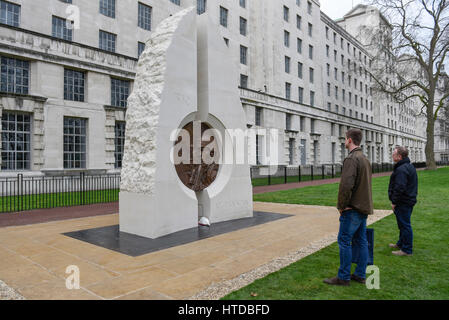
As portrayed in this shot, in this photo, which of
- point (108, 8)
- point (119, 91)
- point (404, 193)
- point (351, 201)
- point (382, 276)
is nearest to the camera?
point (351, 201)

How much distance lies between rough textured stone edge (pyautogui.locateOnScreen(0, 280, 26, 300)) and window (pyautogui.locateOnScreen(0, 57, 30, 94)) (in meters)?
17.1

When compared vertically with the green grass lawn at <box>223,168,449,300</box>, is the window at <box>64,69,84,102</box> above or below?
above

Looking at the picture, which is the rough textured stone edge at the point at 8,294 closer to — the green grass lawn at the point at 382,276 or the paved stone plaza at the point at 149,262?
the paved stone plaza at the point at 149,262

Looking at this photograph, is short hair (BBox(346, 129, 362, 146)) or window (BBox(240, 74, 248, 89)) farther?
window (BBox(240, 74, 248, 89))

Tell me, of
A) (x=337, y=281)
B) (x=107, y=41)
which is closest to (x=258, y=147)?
(x=107, y=41)

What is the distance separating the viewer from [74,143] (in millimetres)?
20094

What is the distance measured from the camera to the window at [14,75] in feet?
57.0

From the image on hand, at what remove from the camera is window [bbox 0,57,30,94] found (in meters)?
17.4

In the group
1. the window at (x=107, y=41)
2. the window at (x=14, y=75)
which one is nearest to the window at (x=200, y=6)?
the window at (x=107, y=41)

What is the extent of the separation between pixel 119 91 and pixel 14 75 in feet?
21.4

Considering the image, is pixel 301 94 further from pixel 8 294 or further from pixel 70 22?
pixel 8 294

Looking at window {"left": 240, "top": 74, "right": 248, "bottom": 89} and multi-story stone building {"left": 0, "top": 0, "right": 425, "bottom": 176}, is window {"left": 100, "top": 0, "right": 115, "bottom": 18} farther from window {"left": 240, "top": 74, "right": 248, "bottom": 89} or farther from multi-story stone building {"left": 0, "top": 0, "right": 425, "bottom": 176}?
window {"left": 240, "top": 74, "right": 248, "bottom": 89}

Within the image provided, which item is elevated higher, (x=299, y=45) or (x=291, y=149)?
(x=299, y=45)

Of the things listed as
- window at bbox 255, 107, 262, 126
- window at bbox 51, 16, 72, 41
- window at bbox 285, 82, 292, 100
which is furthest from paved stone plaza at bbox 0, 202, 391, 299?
window at bbox 285, 82, 292, 100
